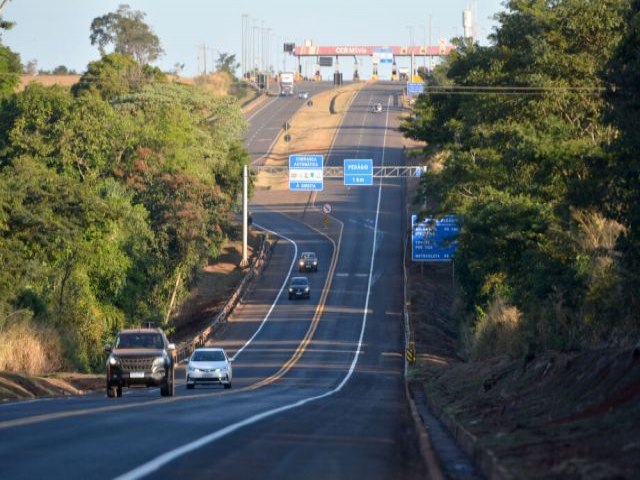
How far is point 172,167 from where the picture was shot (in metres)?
82.4

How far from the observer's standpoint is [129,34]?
18750 centimetres

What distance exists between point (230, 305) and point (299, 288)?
5.88 metres

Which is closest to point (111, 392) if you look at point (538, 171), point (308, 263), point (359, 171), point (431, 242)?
point (538, 171)

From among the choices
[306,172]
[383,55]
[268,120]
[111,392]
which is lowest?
[111,392]

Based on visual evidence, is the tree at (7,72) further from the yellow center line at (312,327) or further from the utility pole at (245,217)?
the yellow center line at (312,327)

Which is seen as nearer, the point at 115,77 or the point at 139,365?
the point at 139,365

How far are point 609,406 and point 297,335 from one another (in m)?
Answer: 54.1

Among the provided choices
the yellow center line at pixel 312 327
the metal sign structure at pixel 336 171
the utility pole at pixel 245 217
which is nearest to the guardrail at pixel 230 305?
the utility pole at pixel 245 217

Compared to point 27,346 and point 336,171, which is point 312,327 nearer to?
point 27,346

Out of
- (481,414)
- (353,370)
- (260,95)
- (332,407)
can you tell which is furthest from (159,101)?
(260,95)

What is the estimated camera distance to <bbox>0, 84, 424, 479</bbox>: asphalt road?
44.3ft

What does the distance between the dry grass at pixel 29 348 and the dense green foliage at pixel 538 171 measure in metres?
17.5

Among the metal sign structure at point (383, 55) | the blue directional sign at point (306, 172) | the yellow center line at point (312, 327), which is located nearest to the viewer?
the yellow center line at point (312, 327)

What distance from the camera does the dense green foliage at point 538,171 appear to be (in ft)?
98.2
